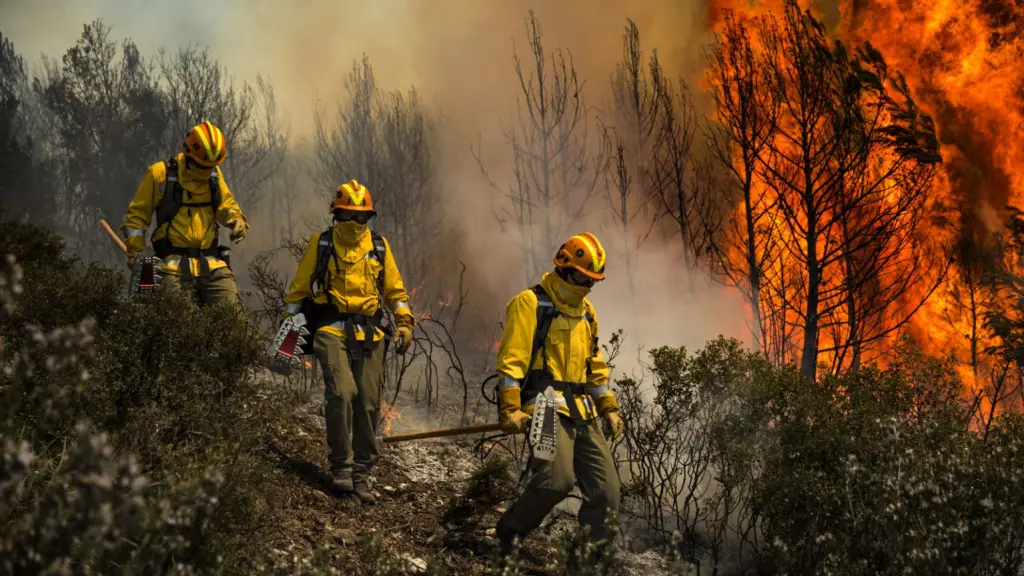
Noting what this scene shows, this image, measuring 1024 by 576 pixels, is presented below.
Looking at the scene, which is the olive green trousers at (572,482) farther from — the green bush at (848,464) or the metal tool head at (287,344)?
the metal tool head at (287,344)

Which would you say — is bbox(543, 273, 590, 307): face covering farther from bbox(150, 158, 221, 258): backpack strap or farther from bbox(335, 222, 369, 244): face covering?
bbox(150, 158, 221, 258): backpack strap

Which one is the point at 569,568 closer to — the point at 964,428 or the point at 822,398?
the point at 822,398

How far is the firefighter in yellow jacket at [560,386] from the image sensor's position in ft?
15.6

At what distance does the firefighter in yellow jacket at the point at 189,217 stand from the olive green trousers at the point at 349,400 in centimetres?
102

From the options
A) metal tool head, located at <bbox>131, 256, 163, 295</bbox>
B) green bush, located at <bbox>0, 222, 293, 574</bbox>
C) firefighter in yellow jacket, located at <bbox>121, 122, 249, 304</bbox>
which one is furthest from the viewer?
firefighter in yellow jacket, located at <bbox>121, 122, 249, 304</bbox>

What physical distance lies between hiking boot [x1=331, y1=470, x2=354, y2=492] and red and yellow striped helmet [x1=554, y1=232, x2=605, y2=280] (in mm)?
2091

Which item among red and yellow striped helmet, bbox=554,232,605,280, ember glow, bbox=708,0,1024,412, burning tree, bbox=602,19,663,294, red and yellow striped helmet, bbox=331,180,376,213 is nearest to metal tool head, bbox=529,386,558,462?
red and yellow striped helmet, bbox=554,232,605,280

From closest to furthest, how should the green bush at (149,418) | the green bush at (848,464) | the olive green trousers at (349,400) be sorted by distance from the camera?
the green bush at (149,418), the green bush at (848,464), the olive green trousers at (349,400)

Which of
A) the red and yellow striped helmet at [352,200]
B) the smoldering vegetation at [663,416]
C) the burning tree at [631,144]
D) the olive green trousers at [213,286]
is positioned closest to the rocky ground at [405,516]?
the smoldering vegetation at [663,416]

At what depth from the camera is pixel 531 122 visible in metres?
23.2

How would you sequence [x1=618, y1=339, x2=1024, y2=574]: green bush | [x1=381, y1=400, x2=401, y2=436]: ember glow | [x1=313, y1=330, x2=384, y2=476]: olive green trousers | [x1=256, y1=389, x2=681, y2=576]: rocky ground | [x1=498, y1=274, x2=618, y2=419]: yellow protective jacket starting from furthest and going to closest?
[x1=381, y1=400, x2=401, y2=436]: ember glow
[x1=313, y1=330, x2=384, y2=476]: olive green trousers
[x1=256, y1=389, x2=681, y2=576]: rocky ground
[x1=498, y1=274, x2=618, y2=419]: yellow protective jacket
[x1=618, y1=339, x2=1024, y2=574]: green bush

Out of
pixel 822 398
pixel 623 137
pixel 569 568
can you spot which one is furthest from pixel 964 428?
pixel 623 137

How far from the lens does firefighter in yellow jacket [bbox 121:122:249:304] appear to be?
618 cm

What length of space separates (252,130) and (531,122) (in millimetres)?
17172
